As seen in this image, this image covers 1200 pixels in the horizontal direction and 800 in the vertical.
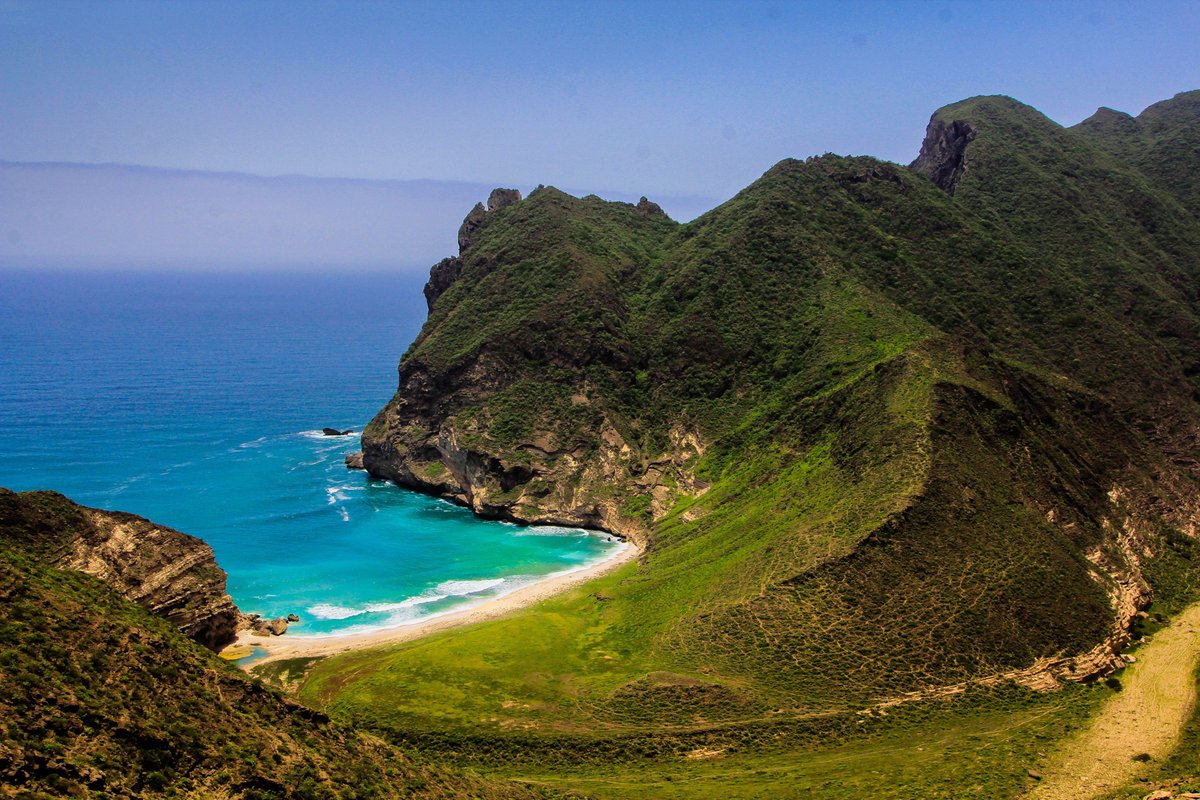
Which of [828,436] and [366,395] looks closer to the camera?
[828,436]

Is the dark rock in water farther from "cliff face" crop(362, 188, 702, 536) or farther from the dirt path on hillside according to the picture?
the dirt path on hillside

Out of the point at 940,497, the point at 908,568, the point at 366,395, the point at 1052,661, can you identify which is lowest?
the point at 1052,661

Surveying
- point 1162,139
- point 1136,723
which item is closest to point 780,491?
point 1136,723

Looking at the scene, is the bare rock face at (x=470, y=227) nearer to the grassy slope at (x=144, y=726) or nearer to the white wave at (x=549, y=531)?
the white wave at (x=549, y=531)

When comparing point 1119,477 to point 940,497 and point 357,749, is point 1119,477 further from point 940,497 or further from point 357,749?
point 357,749

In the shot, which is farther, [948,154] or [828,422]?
[948,154]

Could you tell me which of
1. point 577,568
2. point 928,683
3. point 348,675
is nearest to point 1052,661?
point 928,683

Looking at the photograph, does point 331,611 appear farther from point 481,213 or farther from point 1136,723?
point 481,213
